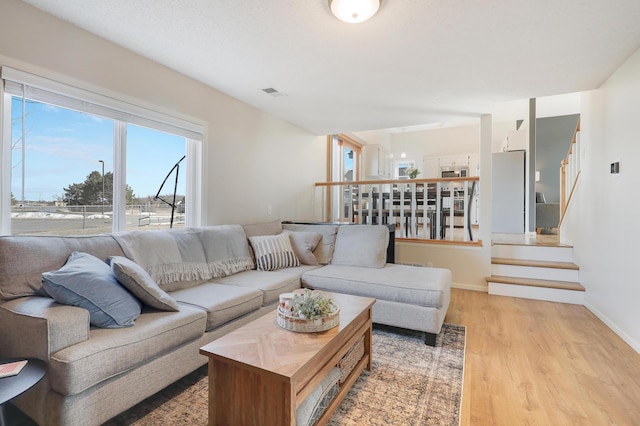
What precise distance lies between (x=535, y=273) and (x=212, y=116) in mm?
4425

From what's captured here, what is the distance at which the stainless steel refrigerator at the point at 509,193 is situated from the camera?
6.28 m

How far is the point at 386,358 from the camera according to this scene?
221 centimetres

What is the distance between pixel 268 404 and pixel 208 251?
173cm

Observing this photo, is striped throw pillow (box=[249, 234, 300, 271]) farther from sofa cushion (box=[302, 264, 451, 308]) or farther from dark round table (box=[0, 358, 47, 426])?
dark round table (box=[0, 358, 47, 426])

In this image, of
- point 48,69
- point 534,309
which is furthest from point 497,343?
point 48,69

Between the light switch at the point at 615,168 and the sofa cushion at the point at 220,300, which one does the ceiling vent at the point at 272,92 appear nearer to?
the sofa cushion at the point at 220,300

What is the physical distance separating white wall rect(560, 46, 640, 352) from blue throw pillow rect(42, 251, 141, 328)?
365 cm

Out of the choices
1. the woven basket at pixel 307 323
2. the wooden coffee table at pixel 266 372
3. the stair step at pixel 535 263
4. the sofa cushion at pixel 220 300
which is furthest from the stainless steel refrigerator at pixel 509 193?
the wooden coffee table at pixel 266 372

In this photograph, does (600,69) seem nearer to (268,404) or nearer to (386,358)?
(386,358)

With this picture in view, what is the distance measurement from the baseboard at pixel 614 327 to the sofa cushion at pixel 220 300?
3.00m

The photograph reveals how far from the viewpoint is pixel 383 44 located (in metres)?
2.39

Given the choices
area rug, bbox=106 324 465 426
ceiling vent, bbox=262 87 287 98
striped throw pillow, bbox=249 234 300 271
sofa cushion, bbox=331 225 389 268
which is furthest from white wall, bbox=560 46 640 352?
ceiling vent, bbox=262 87 287 98

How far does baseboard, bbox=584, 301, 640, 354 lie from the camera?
240 cm

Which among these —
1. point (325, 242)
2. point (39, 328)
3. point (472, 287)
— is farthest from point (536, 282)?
point (39, 328)
